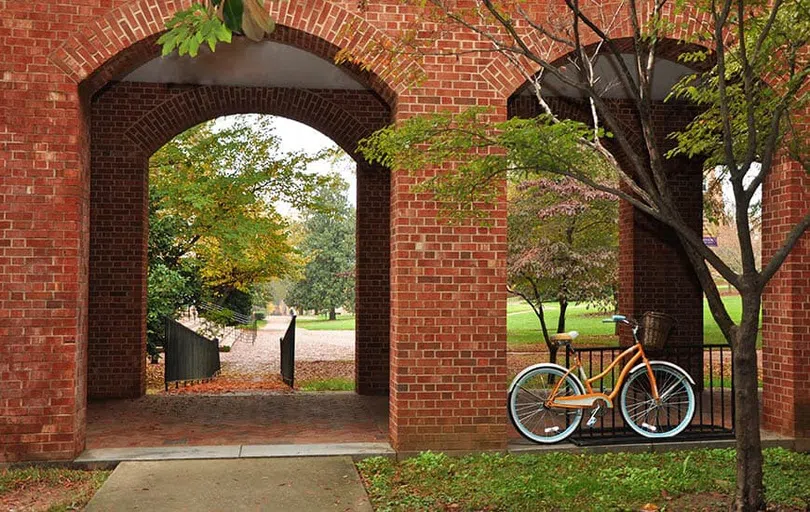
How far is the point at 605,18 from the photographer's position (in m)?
6.98

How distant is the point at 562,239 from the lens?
15.9 metres

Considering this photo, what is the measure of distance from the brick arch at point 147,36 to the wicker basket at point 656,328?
3.12 metres

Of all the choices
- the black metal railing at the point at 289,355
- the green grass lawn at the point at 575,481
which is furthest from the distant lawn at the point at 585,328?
the green grass lawn at the point at 575,481

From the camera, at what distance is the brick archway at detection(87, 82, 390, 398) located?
1034 cm

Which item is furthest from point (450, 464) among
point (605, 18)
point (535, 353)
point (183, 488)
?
point (535, 353)

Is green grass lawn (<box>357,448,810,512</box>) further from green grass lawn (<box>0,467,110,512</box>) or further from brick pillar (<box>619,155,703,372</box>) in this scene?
brick pillar (<box>619,155,703,372</box>)

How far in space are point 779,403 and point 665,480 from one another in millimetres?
2186

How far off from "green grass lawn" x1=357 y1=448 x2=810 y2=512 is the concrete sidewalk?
9.4 inches

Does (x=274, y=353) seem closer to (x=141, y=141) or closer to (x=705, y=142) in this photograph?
(x=141, y=141)

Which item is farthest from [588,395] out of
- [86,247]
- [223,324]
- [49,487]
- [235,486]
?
[223,324]

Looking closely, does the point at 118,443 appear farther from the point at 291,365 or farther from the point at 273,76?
the point at 291,365

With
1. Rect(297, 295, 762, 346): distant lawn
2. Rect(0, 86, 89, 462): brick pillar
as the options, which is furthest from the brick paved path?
Rect(297, 295, 762, 346): distant lawn

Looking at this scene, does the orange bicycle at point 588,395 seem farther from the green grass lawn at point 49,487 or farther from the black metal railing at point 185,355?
the black metal railing at point 185,355

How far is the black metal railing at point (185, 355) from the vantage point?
12352mm
